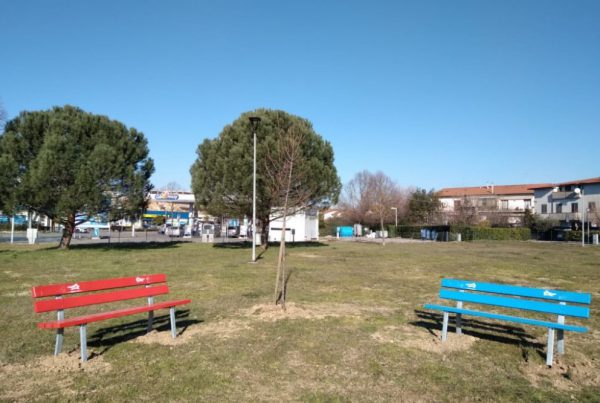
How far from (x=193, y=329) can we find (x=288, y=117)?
67.5 feet

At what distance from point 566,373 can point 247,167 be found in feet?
67.8

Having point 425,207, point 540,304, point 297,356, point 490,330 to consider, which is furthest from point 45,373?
point 425,207

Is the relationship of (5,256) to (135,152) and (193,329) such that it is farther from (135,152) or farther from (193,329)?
(193,329)

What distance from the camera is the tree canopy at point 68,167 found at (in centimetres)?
2064

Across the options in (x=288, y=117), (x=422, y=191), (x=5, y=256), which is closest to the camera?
(x=5, y=256)

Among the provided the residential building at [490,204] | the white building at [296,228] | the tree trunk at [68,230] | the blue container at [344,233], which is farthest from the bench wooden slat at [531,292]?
the residential building at [490,204]

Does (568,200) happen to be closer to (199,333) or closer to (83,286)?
(199,333)

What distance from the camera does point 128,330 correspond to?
680 centimetres

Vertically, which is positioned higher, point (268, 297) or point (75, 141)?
point (75, 141)

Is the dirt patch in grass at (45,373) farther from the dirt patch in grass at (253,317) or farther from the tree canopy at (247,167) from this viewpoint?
the tree canopy at (247,167)

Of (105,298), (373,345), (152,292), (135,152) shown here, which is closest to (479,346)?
(373,345)

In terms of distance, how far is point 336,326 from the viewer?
23.3ft

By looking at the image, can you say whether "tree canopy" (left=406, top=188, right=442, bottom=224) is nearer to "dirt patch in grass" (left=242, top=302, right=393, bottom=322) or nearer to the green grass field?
the green grass field

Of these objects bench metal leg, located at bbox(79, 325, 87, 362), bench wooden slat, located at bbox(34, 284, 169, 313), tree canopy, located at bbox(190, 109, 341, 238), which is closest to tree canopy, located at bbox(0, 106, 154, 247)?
tree canopy, located at bbox(190, 109, 341, 238)
